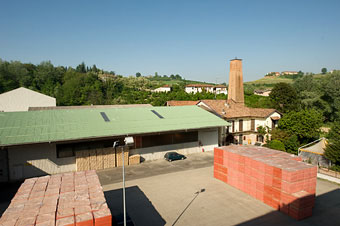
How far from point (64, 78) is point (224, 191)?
11492cm

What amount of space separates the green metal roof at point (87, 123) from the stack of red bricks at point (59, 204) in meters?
8.61

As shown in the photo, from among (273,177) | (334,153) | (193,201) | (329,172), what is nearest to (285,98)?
(334,153)

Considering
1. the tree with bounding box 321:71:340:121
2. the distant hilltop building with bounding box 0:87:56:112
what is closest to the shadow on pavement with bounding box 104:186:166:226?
the distant hilltop building with bounding box 0:87:56:112

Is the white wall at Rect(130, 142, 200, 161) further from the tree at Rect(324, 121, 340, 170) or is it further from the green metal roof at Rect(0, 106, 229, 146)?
the tree at Rect(324, 121, 340, 170)

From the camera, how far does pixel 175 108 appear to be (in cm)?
3431

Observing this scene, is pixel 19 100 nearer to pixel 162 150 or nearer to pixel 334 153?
pixel 162 150

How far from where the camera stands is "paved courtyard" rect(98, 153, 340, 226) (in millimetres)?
14828

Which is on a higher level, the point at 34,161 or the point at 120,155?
the point at 34,161

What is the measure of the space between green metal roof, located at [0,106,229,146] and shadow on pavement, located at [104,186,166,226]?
6983mm

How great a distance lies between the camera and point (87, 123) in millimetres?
25781

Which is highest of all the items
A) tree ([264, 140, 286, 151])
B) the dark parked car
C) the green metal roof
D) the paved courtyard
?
the green metal roof

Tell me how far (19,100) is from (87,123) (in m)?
31.1

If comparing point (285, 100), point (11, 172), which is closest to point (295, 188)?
point (11, 172)

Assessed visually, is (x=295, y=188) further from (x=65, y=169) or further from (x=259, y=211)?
(x=65, y=169)
